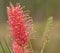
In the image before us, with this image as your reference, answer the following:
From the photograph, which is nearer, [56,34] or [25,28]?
[25,28]

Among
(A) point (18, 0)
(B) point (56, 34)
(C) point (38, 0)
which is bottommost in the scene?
(B) point (56, 34)

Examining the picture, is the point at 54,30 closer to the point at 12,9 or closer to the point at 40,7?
the point at 40,7

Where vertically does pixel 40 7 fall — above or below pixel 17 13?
above

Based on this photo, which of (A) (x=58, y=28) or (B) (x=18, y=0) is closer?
(B) (x=18, y=0)

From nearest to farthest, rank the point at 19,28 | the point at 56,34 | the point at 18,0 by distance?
the point at 19,28 → the point at 18,0 → the point at 56,34

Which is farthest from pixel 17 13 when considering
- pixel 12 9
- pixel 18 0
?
pixel 18 0

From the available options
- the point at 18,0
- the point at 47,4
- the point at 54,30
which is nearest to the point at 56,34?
the point at 54,30

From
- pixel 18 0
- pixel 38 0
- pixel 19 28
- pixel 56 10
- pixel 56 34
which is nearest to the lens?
pixel 19 28

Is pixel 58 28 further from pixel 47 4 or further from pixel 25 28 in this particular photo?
pixel 25 28

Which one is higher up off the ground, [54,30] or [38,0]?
[38,0]
